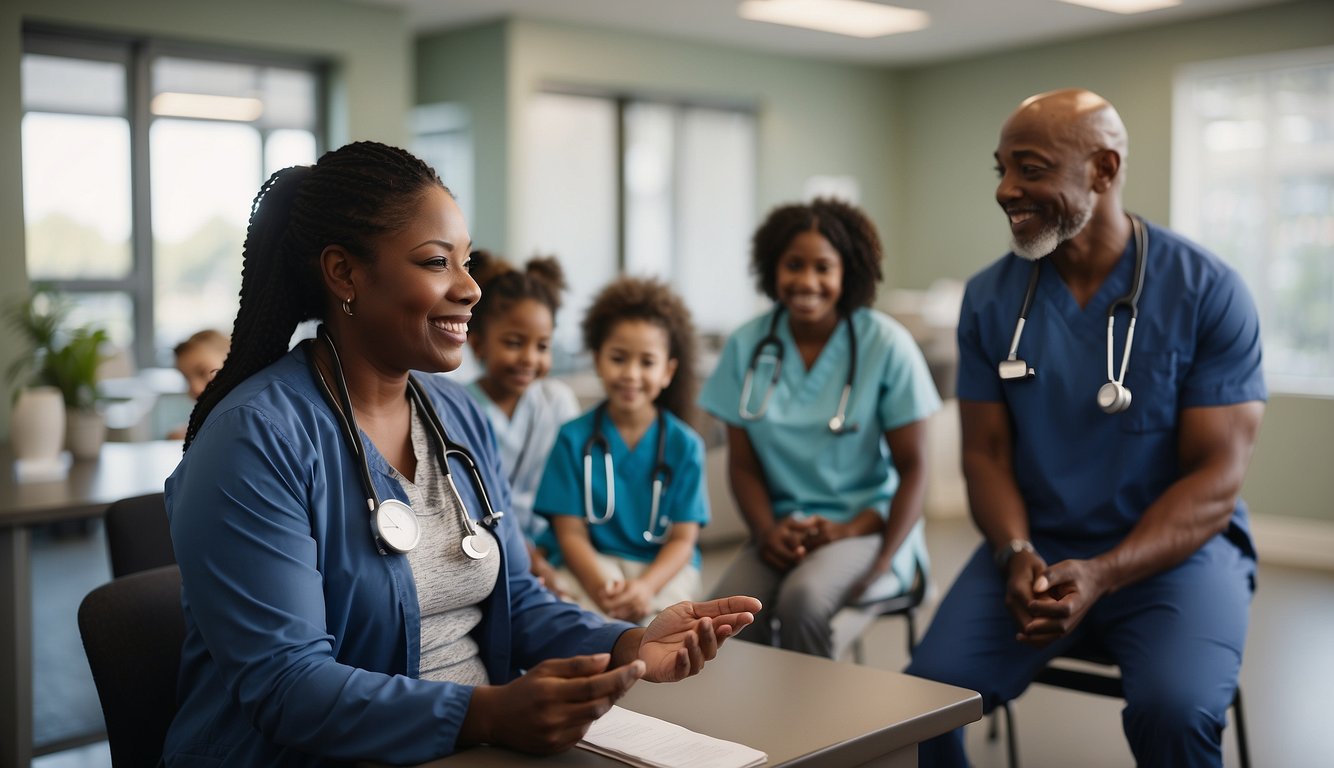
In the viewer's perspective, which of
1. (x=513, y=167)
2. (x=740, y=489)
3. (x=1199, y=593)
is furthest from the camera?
(x=513, y=167)

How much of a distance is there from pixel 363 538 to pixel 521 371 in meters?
1.18

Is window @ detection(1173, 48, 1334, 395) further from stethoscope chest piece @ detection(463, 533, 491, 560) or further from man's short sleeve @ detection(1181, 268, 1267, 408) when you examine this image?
stethoscope chest piece @ detection(463, 533, 491, 560)

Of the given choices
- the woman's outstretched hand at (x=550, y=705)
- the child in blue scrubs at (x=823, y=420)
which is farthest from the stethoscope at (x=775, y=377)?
the woman's outstretched hand at (x=550, y=705)

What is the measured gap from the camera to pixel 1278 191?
20.7 feet

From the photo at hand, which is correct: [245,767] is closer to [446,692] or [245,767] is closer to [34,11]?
[446,692]

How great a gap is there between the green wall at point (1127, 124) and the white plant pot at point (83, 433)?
514 centimetres

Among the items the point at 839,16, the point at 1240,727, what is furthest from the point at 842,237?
the point at 839,16

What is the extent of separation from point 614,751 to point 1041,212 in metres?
1.38

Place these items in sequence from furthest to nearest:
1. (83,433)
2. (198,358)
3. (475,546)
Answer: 1. (83,433)
2. (198,358)
3. (475,546)

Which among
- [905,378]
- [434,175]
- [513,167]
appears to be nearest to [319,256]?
[434,175]

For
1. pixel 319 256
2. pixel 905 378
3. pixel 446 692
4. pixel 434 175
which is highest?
pixel 434 175

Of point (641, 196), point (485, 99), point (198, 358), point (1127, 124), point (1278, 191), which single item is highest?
point (485, 99)

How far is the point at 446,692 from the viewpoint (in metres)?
1.11

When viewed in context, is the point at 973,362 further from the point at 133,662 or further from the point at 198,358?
the point at 198,358
